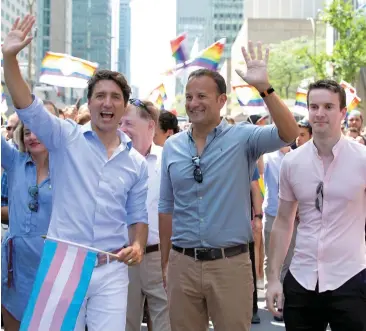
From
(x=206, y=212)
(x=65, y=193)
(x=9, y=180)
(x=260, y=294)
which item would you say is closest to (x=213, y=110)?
(x=206, y=212)

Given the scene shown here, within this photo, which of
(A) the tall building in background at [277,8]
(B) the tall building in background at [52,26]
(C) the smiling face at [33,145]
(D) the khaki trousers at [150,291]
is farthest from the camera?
(B) the tall building in background at [52,26]

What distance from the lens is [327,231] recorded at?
4.55 metres

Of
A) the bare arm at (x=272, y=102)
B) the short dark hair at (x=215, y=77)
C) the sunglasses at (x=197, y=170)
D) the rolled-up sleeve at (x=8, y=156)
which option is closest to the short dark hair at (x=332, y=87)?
the bare arm at (x=272, y=102)

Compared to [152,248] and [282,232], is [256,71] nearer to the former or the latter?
[282,232]

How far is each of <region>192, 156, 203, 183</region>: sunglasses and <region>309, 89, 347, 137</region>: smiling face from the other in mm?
762

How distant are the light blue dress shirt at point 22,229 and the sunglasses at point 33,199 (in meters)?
0.02

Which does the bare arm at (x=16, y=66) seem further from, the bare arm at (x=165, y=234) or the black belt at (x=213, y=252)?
the bare arm at (x=165, y=234)

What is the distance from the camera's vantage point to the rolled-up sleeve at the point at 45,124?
4117mm

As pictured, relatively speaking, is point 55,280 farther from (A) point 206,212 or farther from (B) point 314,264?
(B) point 314,264

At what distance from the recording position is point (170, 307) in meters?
5.10

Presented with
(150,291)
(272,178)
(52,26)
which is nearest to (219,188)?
(150,291)

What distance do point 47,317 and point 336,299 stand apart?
5.32 ft

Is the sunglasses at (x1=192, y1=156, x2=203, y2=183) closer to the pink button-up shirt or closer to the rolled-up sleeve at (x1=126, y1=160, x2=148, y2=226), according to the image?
the rolled-up sleeve at (x1=126, y1=160, x2=148, y2=226)

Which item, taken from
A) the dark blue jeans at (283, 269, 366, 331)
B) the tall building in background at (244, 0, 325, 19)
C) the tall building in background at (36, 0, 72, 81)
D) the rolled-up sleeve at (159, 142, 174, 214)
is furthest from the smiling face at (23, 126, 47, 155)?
the tall building in background at (36, 0, 72, 81)
